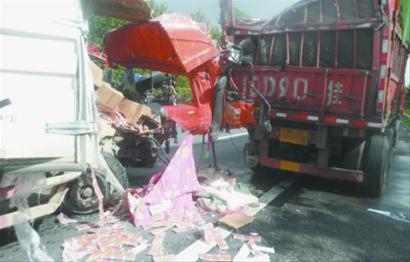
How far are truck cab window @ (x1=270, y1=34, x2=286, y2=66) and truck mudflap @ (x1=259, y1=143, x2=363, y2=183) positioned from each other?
3.99ft

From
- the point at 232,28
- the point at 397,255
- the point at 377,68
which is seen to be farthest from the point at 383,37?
the point at 397,255

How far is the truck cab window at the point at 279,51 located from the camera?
6.05 m

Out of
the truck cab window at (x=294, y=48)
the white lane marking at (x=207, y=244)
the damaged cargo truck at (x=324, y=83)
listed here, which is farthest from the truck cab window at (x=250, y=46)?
the white lane marking at (x=207, y=244)

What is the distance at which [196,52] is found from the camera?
5.08 metres

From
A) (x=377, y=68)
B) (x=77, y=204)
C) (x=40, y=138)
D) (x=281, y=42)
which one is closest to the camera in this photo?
(x=40, y=138)

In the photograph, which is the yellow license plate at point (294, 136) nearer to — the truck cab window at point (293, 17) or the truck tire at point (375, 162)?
the truck tire at point (375, 162)

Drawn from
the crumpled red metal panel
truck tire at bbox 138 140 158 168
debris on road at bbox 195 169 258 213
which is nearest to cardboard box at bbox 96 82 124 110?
the crumpled red metal panel

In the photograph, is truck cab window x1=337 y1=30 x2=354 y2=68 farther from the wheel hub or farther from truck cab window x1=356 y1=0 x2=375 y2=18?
the wheel hub

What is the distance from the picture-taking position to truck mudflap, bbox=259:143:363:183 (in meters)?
5.59

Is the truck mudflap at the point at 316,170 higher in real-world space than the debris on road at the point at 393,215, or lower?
higher

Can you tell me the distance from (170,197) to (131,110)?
52.0 inches

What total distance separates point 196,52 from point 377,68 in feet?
7.76

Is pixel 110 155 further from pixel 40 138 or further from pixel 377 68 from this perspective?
pixel 377 68

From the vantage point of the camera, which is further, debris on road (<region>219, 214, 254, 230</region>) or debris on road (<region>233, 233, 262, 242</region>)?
debris on road (<region>219, 214, 254, 230</region>)
